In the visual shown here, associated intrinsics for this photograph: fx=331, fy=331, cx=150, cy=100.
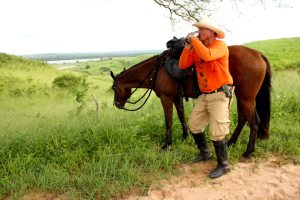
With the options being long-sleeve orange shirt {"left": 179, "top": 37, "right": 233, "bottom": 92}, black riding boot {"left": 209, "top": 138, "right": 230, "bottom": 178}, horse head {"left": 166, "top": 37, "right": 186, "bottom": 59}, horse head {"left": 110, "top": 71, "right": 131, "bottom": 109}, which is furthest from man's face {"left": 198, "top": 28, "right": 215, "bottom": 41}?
horse head {"left": 110, "top": 71, "right": 131, "bottom": 109}

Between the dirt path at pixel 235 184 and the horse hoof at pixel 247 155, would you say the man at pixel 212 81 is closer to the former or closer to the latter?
the dirt path at pixel 235 184

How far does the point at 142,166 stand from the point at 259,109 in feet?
7.72

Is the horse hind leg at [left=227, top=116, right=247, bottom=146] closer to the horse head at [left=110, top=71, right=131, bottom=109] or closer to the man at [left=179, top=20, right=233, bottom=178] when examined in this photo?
the man at [left=179, top=20, right=233, bottom=178]

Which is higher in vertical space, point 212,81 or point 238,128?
point 212,81

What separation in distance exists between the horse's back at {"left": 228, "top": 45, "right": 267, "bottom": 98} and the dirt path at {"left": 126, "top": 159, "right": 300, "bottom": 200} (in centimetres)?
A: 120

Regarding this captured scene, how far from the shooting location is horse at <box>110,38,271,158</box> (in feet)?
17.3

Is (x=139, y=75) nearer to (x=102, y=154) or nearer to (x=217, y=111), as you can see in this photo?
(x=102, y=154)

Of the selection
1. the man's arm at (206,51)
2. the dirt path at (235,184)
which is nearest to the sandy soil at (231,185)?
the dirt path at (235,184)

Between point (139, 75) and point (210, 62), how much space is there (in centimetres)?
192

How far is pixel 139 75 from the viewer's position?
6.07 metres

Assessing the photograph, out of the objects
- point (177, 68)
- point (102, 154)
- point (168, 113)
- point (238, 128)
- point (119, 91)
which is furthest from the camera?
point (119, 91)

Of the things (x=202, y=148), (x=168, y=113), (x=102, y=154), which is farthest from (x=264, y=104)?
(x=102, y=154)

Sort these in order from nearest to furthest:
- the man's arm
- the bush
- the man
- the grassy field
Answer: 1. the man's arm
2. the man
3. the grassy field
4. the bush

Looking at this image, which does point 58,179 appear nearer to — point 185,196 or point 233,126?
point 185,196
